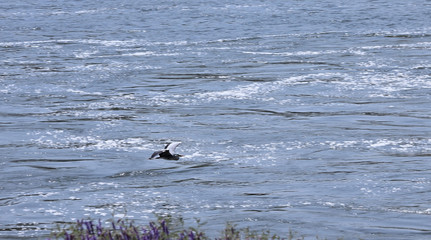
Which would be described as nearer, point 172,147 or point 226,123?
point 172,147

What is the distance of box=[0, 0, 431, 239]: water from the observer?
724cm

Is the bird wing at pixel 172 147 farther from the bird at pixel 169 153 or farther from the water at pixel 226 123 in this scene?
the water at pixel 226 123

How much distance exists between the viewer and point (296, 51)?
16188mm

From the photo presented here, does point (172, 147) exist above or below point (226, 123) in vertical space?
above

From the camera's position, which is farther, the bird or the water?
the bird

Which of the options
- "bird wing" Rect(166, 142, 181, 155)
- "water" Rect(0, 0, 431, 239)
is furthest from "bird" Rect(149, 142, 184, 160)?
"water" Rect(0, 0, 431, 239)

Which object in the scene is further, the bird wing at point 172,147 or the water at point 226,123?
the bird wing at point 172,147

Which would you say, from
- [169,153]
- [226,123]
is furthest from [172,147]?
[226,123]

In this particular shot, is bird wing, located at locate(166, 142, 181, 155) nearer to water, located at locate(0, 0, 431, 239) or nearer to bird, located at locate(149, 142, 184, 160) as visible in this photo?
bird, located at locate(149, 142, 184, 160)

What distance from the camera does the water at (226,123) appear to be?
7238 millimetres

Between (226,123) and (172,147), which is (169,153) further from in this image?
(226,123)

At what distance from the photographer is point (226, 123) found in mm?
10750

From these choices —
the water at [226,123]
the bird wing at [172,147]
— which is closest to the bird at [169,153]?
the bird wing at [172,147]

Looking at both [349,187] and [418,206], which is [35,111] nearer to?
[349,187]
